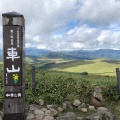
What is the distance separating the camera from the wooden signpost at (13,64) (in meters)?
7.48

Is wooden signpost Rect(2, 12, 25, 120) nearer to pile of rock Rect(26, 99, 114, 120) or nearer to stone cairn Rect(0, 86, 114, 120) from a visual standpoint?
stone cairn Rect(0, 86, 114, 120)

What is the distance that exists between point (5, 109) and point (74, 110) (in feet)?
10.0

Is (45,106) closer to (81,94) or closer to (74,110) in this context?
(74,110)

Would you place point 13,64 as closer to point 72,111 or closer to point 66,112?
point 66,112

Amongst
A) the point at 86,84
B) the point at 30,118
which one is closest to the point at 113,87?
the point at 86,84

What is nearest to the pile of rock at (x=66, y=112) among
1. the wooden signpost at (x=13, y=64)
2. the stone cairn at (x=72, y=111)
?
the stone cairn at (x=72, y=111)

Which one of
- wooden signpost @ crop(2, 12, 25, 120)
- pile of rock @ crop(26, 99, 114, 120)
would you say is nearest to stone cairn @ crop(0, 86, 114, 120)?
pile of rock @ crop(26, 99, 114, 120)

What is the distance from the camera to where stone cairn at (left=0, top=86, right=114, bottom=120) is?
8428mm

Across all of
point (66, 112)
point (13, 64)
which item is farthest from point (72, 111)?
point (13, 64)

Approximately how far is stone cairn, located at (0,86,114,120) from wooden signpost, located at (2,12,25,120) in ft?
2.05

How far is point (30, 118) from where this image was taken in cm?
815

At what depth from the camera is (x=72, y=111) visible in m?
9.20

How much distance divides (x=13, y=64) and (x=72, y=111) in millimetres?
3413

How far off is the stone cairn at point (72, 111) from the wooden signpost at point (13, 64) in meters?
0.63
